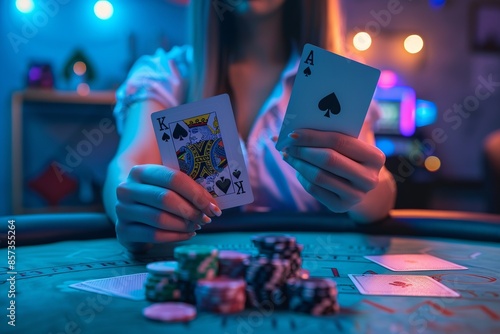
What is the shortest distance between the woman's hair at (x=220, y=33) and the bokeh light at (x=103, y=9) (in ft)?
10.8

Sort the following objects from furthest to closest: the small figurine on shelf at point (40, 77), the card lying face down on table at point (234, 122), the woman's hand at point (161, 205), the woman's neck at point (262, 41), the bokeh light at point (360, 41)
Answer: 1. the bokeh light at point (360, 41)
2. the small figurine on shelf at point (40, 77)
3. the woman's neck at point (262, 41)
4. the card lying face down on table at point (234, 122)
5. the woman's hand at point (161, 205)

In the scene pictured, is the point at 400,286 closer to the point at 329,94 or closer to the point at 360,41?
the point at 329,94

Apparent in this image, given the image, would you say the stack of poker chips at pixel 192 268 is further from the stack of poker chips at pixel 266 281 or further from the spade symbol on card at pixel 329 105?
the spade symbol on card at pixel 329 105

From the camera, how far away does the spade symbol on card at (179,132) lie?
145 centimetres

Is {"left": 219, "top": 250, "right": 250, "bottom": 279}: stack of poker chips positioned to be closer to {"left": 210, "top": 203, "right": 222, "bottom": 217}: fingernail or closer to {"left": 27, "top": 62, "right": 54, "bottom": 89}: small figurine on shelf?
{"left": 210, "top": 203, "right": 222, "bottom": 217}: fingernail

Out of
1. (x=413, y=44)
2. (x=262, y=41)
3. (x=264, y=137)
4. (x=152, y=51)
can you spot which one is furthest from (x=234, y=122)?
(x=413, y=44)

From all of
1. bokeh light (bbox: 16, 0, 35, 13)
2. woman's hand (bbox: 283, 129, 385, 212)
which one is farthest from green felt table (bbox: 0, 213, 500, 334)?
bokeh light (bbox: 16, 0, 35, 13)

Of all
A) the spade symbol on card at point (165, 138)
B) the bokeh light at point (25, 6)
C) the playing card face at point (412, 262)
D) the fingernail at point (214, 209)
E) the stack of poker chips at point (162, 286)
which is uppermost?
the bokeh light at point (25, 6)

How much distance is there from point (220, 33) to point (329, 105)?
3.67 feet

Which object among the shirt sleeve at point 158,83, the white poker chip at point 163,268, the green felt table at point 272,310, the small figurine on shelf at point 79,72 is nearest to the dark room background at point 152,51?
the small figurine on shelf at point 79,72

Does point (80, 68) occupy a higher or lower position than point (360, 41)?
lower

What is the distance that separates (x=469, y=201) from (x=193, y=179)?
5.81 m

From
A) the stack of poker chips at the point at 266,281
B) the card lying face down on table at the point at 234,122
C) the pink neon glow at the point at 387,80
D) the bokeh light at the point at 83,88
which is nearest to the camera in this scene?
the stack of poker chips at the point at 266,281

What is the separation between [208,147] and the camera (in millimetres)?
1457
